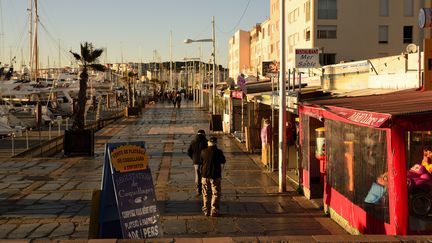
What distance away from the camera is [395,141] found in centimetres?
759

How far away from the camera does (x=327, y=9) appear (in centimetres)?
5206

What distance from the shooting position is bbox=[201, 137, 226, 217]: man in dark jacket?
35.3 ft

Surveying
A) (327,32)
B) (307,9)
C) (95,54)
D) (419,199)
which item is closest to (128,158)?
(419,199)

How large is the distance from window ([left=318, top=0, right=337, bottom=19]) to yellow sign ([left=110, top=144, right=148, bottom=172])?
45539 mm

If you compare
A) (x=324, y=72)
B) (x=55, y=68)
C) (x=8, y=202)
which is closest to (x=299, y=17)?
(x=324, y=72)

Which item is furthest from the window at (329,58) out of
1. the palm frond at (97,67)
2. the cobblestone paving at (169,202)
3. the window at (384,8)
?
the cobblestone paving at (169,202)

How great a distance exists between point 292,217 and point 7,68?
6726 cm

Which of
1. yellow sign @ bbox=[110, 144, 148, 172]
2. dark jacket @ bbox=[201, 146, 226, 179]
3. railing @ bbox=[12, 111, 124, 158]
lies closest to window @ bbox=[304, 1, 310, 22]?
railing @ bbox=[12, 111, 124, 158]

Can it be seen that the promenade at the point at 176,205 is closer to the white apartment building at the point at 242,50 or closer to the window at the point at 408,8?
the window at the point at 408,8

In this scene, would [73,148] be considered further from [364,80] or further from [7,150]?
[364,80]

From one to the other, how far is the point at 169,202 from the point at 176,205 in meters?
0.36

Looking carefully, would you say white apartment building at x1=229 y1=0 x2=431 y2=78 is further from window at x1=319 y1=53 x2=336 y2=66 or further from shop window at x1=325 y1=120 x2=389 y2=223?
shop window at x1=325 y1=120 x2=389 y2=223

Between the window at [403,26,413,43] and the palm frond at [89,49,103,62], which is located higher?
the window at [403,26,413,43]

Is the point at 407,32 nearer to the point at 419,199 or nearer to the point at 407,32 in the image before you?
the point at 407,32
